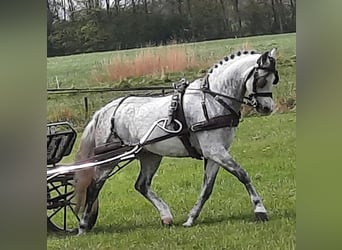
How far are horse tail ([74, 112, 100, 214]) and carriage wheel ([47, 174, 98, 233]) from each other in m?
0.03

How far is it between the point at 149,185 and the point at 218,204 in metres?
0.27

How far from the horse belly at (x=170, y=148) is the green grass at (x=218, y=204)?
27 mm

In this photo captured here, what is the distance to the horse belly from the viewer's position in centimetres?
245

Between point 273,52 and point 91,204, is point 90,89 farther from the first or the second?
point 273,52

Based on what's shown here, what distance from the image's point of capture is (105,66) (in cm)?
247

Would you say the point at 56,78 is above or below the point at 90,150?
above

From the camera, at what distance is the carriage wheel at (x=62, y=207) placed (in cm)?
245

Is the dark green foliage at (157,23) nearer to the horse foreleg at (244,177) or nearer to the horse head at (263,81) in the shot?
the horse head at (263,81)

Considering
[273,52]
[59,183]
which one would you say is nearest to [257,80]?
[273,52]

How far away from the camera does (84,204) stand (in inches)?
97.3

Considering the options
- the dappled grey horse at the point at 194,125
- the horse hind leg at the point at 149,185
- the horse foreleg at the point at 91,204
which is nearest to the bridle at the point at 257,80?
the dappled grey horse at the point at 194,125

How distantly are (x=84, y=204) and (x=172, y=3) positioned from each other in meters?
0.85
